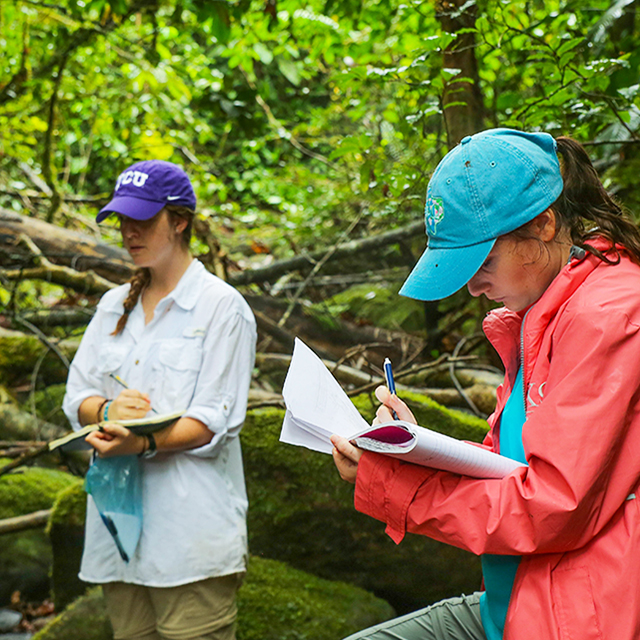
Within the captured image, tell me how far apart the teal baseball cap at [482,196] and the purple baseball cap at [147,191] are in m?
1.45

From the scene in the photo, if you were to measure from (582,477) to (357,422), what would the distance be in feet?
1.92

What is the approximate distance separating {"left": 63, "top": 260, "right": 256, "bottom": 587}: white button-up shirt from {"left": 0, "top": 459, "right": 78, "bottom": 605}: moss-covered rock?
2.29 meters

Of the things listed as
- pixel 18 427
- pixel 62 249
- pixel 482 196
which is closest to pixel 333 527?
pixel 482 196

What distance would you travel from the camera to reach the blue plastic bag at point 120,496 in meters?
2.35

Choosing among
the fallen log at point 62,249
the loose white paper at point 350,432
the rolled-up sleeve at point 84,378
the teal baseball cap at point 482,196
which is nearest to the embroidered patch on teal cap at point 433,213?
the teal baseball cap at point 482,196

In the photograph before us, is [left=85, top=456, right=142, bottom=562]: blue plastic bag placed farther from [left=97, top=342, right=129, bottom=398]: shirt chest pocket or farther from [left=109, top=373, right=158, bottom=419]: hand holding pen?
[left=97, top=342, right=129, bottom=398]: shirt chest pocket

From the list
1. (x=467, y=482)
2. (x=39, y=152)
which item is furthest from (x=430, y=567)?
(x=39, y=152)

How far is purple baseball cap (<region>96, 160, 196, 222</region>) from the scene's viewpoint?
8.32ft

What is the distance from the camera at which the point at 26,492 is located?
4543 mm

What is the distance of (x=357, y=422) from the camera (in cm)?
160

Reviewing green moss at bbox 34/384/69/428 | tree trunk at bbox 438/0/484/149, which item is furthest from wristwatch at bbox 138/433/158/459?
green moss at bbox 34/384/69/428

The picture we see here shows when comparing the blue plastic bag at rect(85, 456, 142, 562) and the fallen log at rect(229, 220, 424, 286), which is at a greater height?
the fallen log at rect(229, 220, 424, 286)

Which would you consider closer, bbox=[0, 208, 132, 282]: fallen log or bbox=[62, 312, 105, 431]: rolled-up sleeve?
bbox=[62, 312, 105, 431]: rolled-up sleeve

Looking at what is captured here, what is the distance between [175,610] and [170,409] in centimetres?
73
